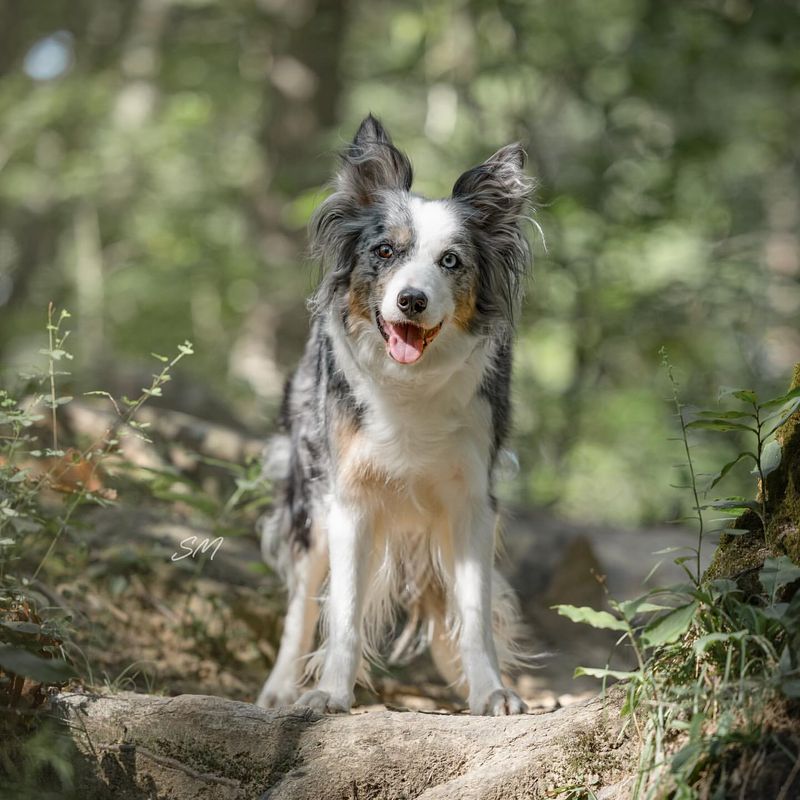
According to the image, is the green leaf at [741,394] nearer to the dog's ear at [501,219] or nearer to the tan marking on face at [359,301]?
the dog's ear at [501,219]

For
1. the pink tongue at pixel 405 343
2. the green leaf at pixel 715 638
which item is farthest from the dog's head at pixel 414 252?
the green leaf at pixel 715 638

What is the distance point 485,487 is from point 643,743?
1673mm

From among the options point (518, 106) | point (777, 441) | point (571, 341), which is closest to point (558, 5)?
point (518, 106)

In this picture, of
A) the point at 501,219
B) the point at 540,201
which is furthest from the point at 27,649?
the point at 540,201

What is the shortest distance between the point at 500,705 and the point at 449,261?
1.73 metres

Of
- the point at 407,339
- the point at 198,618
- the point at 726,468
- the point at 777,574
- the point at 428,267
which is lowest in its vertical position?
the point at 198,618

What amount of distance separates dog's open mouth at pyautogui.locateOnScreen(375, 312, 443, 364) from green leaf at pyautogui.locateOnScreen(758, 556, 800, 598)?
1.67 meters

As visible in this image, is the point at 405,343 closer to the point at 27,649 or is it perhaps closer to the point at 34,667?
the point at 27,649

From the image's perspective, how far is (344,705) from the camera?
3861mm

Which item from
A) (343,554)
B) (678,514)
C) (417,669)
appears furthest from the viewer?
(678,514)

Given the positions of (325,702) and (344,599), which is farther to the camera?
(344,599)

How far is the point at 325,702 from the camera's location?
3.81m

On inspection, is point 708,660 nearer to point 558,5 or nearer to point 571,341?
point 571,341

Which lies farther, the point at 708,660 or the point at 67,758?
the point at 67,758
